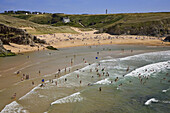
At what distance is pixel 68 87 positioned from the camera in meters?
19.5

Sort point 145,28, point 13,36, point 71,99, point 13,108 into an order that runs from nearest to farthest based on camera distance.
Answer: point 13,108 < point 71,99 < point 13,36 < point 145,28

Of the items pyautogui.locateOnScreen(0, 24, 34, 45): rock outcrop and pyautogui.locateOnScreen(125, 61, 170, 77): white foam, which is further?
pyautogui.locateOnScreen(0, 24, 34, 45): rock outcrop

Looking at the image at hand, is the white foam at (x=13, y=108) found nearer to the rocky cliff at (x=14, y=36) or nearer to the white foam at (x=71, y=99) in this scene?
the white foam at (x=71, y=99)

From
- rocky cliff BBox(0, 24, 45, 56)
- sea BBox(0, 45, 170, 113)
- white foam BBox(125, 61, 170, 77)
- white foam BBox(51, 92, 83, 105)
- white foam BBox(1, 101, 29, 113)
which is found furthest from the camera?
rocky cliff BBox(0, 24, 45, 56)

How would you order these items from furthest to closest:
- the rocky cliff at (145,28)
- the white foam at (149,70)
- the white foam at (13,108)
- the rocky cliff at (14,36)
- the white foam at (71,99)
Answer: the rocky cliff at (145,28) → the rocky cliff at (14,36) → the white foam at (149,70) → the white foam at (71,99) → the white foam at (13,108)

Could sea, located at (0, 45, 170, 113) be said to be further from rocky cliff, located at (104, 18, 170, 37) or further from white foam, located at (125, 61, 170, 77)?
rocky cliff, located at (104, 18, 170, 37)

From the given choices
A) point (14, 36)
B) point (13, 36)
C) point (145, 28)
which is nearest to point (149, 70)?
point (14, 36)

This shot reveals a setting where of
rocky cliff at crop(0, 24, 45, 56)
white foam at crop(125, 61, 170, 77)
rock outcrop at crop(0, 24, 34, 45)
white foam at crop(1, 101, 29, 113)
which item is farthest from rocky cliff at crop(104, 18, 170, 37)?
white foam at crop(1, 101, 29, 113)

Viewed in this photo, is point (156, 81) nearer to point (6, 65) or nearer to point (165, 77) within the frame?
point (165, 77)

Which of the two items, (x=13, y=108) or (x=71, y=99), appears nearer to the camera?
(x=13, y=108)

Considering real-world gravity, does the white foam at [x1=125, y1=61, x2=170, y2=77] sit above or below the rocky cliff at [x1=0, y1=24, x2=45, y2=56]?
below

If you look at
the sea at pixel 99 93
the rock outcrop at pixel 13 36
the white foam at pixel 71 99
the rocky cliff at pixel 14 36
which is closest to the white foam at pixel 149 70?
the sea at pixel 99 93

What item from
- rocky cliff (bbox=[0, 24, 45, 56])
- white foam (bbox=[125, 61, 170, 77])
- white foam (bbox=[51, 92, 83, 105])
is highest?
rocky cliff (bbox=[0, 24, 45, 56])

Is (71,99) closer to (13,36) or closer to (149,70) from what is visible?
(149,70)
